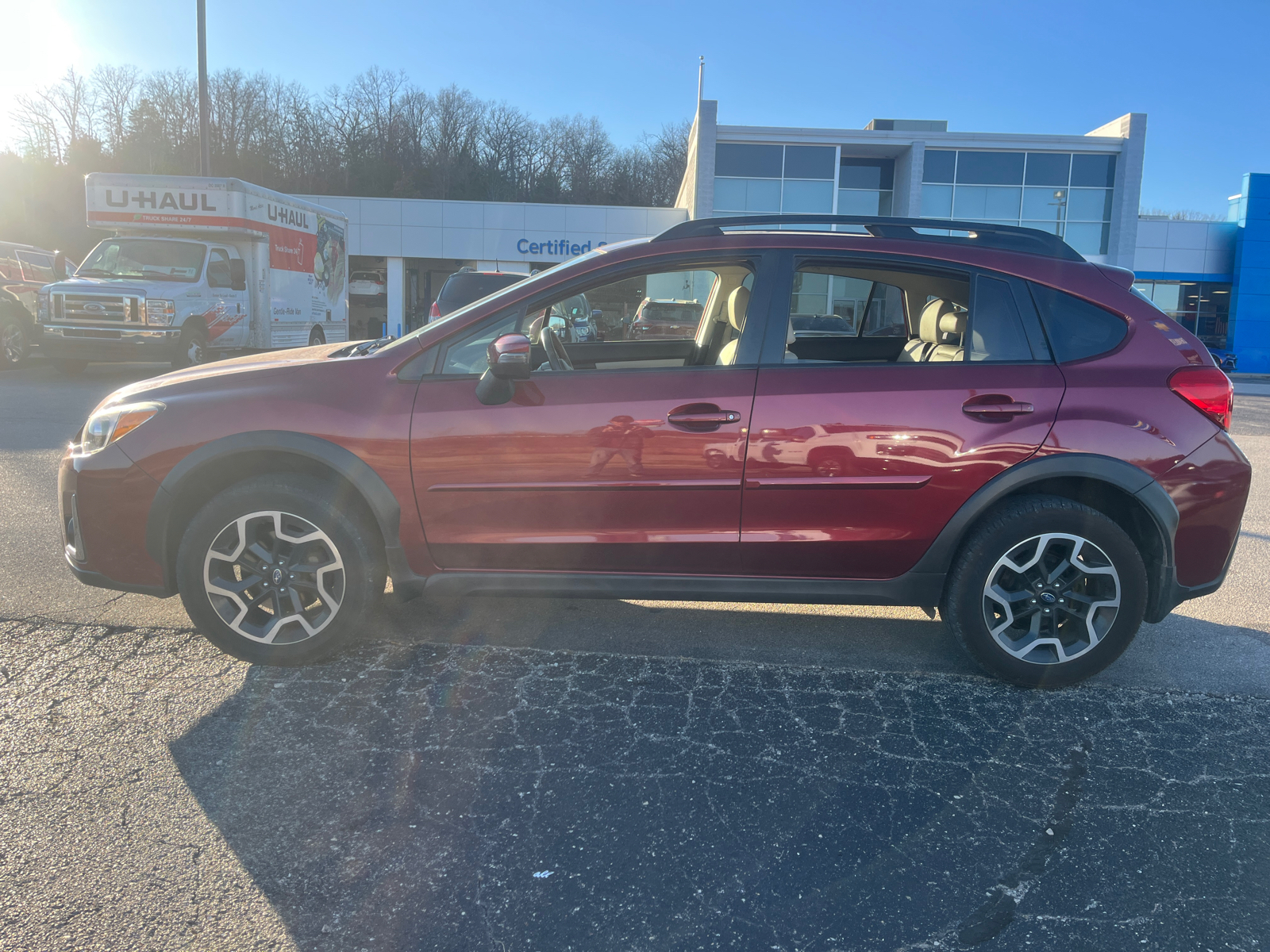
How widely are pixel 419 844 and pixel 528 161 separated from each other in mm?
72413

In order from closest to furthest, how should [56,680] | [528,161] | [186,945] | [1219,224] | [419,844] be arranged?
1. [186,945]
2. [419,844]
3. [56,680]
4. [1219,224]
5. [528,161]

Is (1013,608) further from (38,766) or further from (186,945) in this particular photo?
(38,766)

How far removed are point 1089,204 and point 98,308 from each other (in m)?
31.3

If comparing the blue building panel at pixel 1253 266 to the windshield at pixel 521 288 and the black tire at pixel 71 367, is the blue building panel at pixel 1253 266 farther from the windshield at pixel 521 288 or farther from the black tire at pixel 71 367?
the windshield at pixel 521 288

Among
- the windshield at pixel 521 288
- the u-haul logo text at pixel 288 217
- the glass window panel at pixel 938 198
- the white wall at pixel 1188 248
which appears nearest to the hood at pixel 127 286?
the u-haul logo text at pixel 288 217

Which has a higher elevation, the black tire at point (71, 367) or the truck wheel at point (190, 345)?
the truck wheel at point (190, 345)

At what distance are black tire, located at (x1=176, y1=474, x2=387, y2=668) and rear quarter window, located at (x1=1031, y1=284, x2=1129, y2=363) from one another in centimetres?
277

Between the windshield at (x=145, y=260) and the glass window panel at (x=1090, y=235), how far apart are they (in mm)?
28839

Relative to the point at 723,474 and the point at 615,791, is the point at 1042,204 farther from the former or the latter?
the point at 615,791

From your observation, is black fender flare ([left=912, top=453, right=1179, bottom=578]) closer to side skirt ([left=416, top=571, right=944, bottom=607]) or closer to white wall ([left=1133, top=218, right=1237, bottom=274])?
side skirt ([left=416, top=571, right=944, bottom=607])

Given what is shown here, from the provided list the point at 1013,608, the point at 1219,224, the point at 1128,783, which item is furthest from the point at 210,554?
the point at 1219,224

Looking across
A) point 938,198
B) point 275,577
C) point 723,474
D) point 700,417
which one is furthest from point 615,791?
point 938,198

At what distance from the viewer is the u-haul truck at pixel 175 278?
1362 centimetres

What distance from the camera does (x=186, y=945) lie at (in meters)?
2.06
